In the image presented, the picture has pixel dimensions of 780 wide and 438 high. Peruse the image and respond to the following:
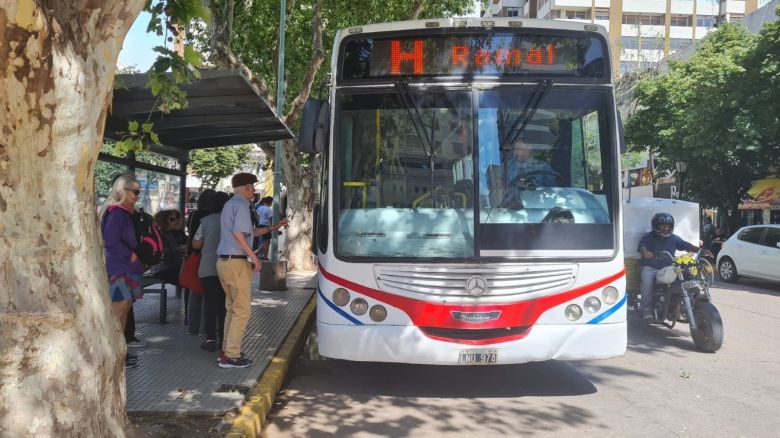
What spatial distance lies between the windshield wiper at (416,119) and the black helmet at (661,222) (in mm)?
3974

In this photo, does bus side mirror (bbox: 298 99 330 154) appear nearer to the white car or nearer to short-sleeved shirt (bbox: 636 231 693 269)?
short-sleeved shirt (bbox: 636 231 693 269)

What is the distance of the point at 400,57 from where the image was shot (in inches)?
234

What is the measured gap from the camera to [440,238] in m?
5.70

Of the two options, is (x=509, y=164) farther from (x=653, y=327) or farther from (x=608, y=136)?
(x=653, y=327)

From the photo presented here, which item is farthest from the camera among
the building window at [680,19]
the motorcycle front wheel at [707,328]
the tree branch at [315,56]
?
the building window at [680,19]

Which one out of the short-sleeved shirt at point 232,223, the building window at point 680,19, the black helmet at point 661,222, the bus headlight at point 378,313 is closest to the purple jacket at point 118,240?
the short-sleeved shirt at point 232,223

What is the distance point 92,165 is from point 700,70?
2382 centimetres

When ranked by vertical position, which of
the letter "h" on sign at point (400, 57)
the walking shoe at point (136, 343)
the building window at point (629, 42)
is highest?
the building window at point (629, 42)

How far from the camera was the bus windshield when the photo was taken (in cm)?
571

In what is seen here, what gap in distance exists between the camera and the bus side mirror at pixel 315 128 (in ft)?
19.5

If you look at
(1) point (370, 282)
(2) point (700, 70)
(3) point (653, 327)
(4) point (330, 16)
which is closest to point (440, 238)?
(1) point (370, 282)

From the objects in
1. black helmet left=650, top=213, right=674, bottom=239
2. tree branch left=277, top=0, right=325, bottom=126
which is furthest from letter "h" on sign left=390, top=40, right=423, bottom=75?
tree branch left=277, top=0, right=325, bottom=126

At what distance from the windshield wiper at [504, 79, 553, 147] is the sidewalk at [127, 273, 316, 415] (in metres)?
3.08

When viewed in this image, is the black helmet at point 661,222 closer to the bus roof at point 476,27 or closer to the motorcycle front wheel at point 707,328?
the motorcycle front wheel at point 707,328
